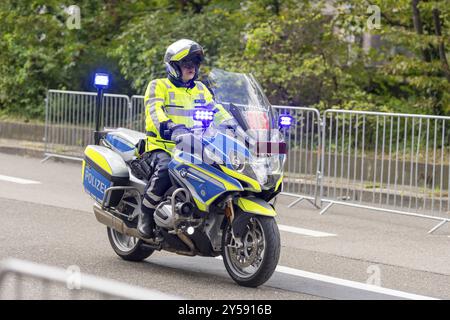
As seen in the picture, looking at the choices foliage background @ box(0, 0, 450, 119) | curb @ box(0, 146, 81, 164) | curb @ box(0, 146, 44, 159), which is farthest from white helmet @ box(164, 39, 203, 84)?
curb @ box(0, 146, 44, 159)

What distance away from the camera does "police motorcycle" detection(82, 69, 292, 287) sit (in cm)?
829

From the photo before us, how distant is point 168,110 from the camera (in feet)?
29.7

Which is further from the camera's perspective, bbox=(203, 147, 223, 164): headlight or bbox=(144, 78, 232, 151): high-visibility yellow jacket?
bbox=(144, 78, 232, 151): high-visibility yellow jacket

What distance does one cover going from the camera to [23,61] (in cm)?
2295

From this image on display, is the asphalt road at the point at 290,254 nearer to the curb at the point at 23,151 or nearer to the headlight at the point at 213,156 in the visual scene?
the headlight at the point at 213,156

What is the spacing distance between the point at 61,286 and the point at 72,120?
1449 cm

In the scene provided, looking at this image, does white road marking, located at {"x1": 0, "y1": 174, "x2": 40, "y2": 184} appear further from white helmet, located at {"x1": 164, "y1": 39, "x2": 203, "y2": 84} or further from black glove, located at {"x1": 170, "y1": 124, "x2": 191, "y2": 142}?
black glove, located at {"x1": 170, "y1": 124, "x2": 191, "y2": 142}

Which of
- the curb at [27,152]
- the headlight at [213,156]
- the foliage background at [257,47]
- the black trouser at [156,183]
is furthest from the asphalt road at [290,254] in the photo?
the curb at [27,152]

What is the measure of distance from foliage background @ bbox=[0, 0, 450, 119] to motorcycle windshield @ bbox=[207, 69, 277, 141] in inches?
323

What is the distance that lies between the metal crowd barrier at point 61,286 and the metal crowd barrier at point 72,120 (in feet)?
43.4

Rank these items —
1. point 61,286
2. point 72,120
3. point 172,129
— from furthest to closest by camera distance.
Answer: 1. point 72,120
2. point 172,129
3. point 61,286

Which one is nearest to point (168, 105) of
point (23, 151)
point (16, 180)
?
point (16, 180)

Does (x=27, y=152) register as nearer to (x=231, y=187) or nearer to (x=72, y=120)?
(x=72, y=120)
